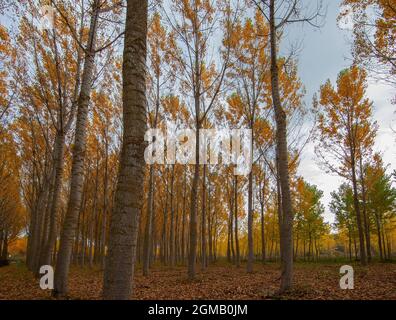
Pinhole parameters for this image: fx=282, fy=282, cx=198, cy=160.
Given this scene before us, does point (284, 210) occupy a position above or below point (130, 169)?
below

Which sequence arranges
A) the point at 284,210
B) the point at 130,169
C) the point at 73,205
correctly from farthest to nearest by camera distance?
the point at 284,210 → the point at 73,205 → the point at 130,169

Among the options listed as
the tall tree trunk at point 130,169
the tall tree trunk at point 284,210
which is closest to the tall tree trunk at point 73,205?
the tall tree trunk at point 130,169

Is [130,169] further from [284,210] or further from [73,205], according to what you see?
[284,210]

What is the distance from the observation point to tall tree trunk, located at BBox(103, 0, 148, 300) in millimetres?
2311

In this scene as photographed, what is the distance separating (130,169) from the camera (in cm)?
248

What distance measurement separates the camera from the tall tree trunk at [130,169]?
2.31m

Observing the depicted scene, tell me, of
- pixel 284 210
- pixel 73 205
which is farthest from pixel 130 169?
pixel 284 210

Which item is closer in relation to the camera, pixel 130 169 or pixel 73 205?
pixel 130 169

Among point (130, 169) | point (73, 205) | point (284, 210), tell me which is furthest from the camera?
point (284, 210)

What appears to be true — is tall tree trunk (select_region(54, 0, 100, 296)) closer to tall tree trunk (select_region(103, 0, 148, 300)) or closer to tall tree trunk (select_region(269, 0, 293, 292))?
tall tree trunk (select_region(103, 0, 148, 300))

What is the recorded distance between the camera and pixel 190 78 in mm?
10523

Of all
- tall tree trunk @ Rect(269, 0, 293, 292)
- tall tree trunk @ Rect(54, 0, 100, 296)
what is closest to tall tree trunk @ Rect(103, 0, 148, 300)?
tall tree trunk @ Rect(54, 0, 100, 296)

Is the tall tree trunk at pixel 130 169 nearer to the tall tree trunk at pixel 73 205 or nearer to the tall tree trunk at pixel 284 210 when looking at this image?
the tall tree trunk at pixel 73 205
